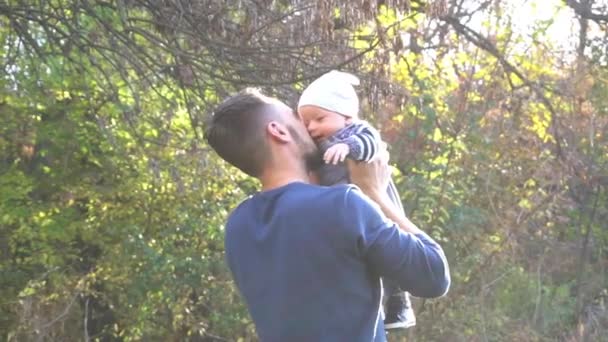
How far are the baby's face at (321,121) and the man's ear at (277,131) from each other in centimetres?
26

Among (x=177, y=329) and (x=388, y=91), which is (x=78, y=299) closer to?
(x=177, y=329)

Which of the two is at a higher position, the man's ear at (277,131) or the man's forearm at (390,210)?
the man's ear at (277,131)

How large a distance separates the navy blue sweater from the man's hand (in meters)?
0.17

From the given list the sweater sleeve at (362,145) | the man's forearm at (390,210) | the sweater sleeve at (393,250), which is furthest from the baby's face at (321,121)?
the sweater sleeve at (393,250)

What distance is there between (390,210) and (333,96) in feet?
1.34

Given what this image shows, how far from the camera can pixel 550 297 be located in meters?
10.2

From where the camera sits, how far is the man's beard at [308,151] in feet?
7.28

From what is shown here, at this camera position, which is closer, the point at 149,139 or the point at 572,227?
the point at 149,139

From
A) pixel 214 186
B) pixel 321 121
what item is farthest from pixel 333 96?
pixel 214 186

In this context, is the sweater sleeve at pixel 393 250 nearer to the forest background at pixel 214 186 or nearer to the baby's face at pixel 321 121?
the baby's face at pixel 321 121

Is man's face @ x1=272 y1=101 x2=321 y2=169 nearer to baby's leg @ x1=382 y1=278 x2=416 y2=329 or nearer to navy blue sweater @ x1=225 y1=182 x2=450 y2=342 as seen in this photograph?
navy blue sweater @ x1=225 y1=182 x2=450 y2=342

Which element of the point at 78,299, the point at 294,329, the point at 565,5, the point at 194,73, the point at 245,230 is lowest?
the point at 294,329

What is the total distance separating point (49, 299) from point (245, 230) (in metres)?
7.72

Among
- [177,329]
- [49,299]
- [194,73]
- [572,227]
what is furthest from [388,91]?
[572,227]
